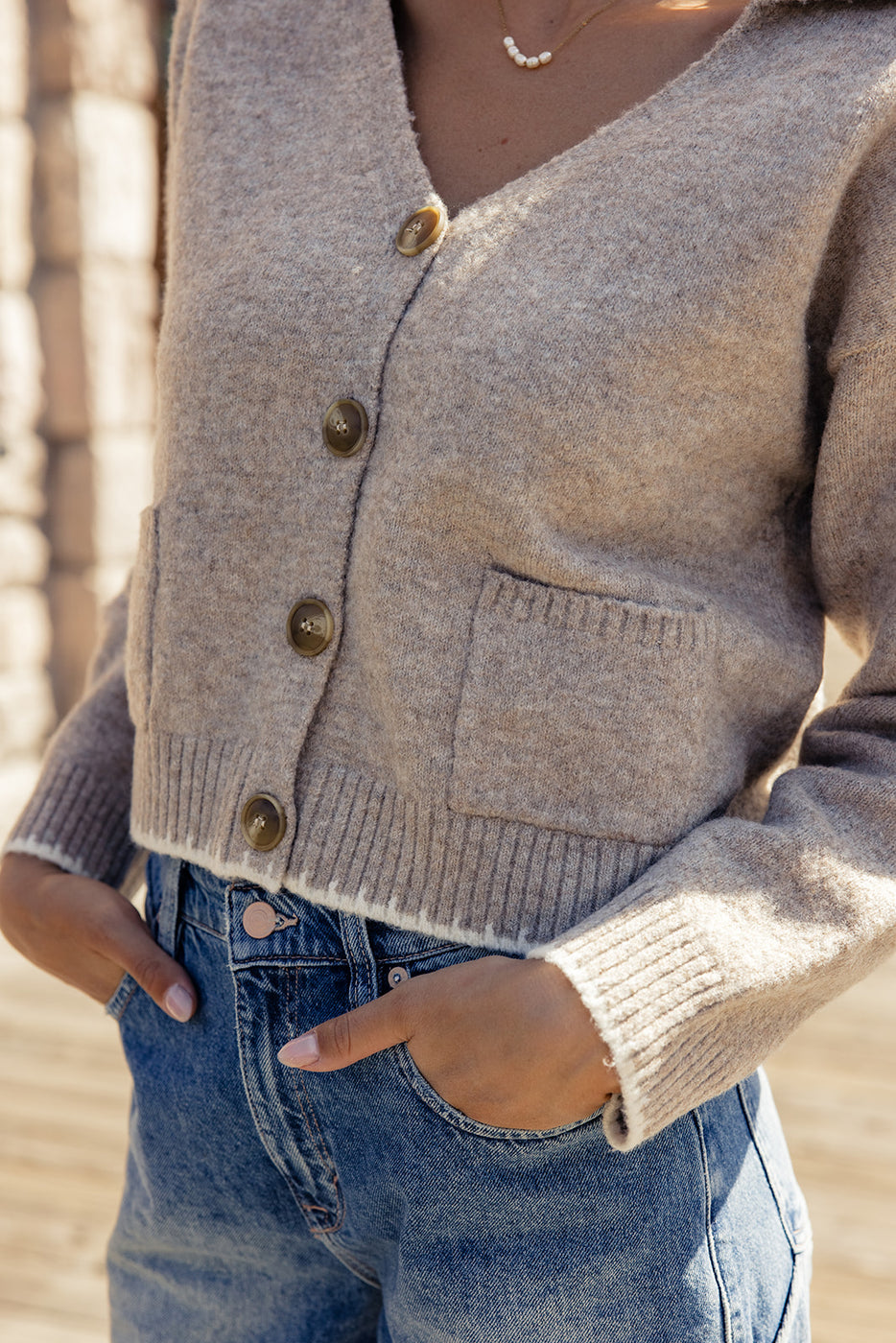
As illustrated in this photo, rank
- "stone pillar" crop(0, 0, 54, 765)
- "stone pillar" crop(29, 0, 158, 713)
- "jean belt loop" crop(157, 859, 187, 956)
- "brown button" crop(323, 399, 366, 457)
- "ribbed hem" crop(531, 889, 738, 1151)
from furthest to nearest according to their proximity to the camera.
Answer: "stone pillar" crop(29, 0, 158, 713), "stone pillar" crop(0, 0, 54, 765), "jean belt loop" crop(157, 859, 187, 956), "brown button" crop(323, 399, 366, 457), "ribbed hem" crop(531, 889, 738, 1151)

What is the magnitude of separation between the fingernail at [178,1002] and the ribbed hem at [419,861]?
90 mm

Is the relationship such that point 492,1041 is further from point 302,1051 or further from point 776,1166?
point 776,1166

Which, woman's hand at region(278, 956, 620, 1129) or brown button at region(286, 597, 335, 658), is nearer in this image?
woman's hand at region(278, 956, 620, 1129)

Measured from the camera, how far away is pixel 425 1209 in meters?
0.73

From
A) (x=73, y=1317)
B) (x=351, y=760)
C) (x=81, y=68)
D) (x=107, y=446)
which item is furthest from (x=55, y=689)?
(x=351, y=760)

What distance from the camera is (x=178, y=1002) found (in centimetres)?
82

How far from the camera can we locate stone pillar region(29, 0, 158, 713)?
129 inches

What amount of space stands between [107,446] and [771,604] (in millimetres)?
3044

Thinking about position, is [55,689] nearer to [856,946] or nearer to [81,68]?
[81,68]

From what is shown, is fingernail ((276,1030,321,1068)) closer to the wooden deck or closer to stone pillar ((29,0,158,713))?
the wooden deck

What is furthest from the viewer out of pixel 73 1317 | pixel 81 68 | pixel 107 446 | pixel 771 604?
pixel 107 446

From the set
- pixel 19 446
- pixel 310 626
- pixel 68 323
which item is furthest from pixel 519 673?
pixel 68 323

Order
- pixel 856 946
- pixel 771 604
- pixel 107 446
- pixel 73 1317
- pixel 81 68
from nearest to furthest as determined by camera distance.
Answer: pixel 856 946
pixel 771 604
pixel 73 1317
pixel 81 68
pixel 107 446

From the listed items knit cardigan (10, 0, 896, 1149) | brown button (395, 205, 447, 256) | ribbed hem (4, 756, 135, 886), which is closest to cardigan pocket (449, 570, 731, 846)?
knit cardigan (10, 0, 896, 1149)
